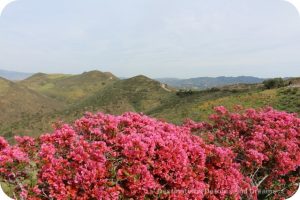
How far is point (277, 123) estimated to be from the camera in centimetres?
1170

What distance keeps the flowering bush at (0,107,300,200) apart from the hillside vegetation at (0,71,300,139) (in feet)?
67.1

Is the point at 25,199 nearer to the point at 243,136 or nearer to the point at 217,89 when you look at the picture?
the point at 243,136

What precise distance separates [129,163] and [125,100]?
6085 centimetres

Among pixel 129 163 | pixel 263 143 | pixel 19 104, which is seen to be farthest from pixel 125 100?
pixel 129 163

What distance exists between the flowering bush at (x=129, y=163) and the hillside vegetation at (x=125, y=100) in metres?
20.4

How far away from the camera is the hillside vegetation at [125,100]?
37.3m

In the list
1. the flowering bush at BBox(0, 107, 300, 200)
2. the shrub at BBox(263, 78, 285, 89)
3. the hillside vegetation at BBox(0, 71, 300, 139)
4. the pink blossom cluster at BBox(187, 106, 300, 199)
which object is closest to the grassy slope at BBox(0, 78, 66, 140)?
the hillside vegetation at BBox(0, 71, 300, 139)

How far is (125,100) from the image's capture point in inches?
2702

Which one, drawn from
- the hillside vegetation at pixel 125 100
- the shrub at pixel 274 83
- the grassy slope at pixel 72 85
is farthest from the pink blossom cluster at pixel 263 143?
the grassy slope at pixel 72 85

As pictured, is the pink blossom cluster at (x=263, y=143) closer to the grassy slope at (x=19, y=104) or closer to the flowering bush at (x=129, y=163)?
the flowering bush at (x=129, y=163)

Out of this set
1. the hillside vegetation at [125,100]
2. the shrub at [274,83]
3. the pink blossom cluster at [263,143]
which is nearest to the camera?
the pink blossom cluster at [263,143]

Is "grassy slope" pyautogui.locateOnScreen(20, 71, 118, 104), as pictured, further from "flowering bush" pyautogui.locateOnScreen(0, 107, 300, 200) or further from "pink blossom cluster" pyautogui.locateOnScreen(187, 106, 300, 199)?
"flowering bush" pyautogui.locateOnScreen(0, 107, 300, 200)

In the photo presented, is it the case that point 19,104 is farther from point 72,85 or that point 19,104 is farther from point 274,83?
point 274,83

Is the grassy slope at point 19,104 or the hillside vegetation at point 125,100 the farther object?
the grassy slope at point 19,104
